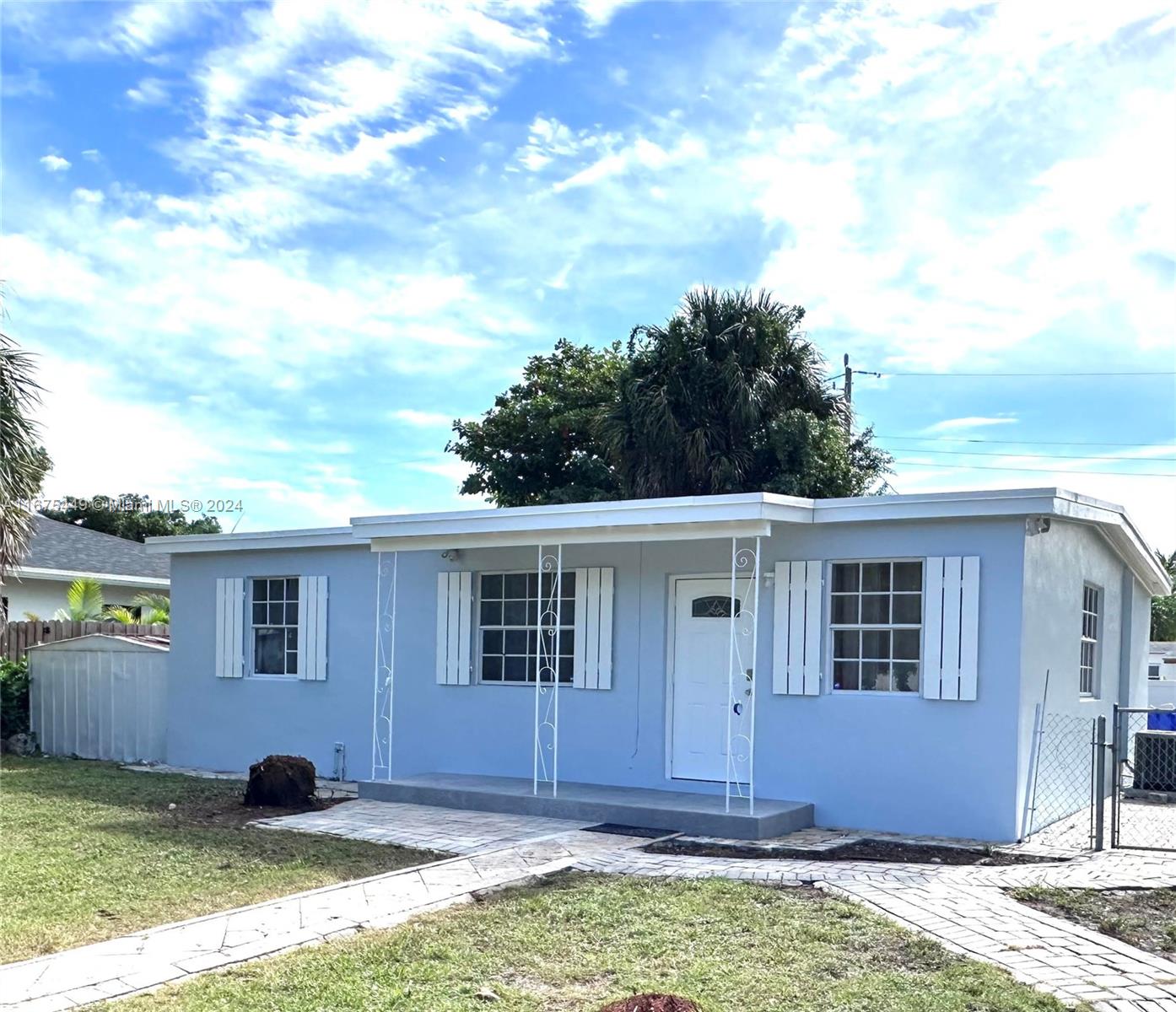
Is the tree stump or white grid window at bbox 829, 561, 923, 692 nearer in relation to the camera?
white grid window at bbox 829, 561, 923, 692

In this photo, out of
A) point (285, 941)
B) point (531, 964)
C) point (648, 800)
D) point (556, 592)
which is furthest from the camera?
point (556, 592)

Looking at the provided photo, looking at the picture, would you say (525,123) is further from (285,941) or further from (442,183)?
(285,941)

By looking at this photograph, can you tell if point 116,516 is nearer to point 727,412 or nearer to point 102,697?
point 102,697

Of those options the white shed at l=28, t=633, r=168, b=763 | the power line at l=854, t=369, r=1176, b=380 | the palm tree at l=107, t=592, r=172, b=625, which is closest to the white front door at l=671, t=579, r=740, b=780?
the white shed at l=28, t=633, r=168, b=763

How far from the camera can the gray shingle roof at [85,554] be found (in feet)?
74.0

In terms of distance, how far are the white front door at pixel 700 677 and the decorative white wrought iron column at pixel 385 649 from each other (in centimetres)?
348

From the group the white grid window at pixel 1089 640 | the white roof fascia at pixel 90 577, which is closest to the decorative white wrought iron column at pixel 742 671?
the white grid window at pixel 1089 640

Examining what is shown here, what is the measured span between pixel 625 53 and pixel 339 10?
2.77 m

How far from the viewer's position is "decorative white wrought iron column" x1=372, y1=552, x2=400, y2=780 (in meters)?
13.2

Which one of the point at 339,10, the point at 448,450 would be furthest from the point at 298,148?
the point at 448,450

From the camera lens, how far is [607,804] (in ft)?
34.0

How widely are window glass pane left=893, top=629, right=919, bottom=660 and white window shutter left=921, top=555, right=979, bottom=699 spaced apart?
0.22 metres

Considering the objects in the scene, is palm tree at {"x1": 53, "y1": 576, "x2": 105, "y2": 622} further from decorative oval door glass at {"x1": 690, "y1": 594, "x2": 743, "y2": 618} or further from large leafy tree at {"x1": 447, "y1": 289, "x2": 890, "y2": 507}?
decorative oval door glass at {"x1": 690, "y1": 594, "x2": 743, "y2": 618}

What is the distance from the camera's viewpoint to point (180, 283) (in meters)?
14.6
